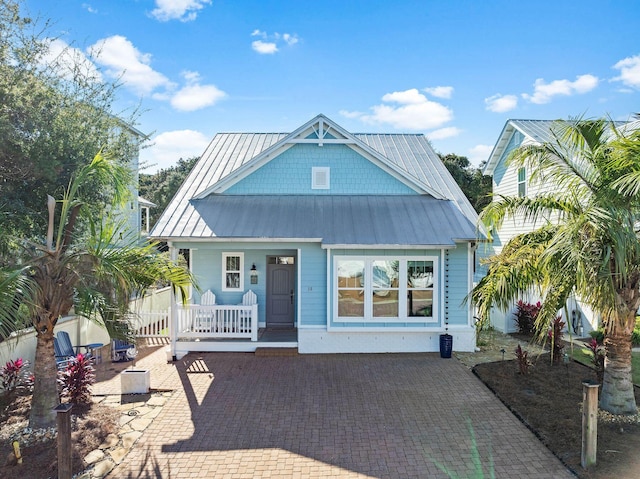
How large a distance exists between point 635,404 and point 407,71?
1237cm

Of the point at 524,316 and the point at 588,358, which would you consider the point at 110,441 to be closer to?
the point at 588,358

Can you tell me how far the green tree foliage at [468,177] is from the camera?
31.5 meters

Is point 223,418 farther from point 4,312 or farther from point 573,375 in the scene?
point 573,375

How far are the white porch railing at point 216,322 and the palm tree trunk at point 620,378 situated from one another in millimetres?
8403

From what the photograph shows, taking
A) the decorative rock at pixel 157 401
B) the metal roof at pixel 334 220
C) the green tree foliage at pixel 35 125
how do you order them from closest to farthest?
the decorative rock at pixel 157 401 < the green tree foliage at pixel 35 125 < the metal roof at pixel 334 220

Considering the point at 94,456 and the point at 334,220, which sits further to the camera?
the point at 334,220

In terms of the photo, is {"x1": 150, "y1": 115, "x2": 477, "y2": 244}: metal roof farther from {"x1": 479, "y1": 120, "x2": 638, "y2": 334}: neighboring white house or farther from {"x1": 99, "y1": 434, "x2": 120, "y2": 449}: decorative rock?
{"x1": 99, "y1": 434, "x2": 120, "y2": 449}: decorative rock

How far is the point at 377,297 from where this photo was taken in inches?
464

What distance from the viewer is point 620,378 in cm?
697

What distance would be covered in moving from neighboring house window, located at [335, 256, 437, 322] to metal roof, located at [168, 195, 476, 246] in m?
0.72

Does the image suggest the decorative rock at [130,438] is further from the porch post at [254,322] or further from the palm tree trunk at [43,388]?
the porch post at [254,322]

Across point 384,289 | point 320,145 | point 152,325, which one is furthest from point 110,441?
point 320,145

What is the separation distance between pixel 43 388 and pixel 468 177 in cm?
3240

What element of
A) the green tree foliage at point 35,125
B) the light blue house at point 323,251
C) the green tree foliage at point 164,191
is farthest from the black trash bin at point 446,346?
the green tree foliage at point 164,191
